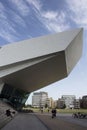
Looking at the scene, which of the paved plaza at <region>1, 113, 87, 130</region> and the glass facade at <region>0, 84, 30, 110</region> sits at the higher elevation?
the glass facade at <region>0, 84, 30, 110</region>

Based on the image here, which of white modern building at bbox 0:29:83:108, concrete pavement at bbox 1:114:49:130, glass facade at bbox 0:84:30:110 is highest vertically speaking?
white modern building at bbox 0:29:83:108

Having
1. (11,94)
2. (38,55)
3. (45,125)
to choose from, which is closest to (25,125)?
(45,125)

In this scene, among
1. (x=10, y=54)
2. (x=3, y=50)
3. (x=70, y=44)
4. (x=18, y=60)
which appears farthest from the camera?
(x=3, y=50)

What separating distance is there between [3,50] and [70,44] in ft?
37.7

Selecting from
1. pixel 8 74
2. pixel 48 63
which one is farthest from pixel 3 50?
pixel 48 63

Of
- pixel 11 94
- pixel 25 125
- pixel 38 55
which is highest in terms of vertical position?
pixel 38 55

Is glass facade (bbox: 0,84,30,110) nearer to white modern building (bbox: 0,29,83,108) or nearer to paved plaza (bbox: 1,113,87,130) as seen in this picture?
white modern building (bbox: 0,29,83,108)

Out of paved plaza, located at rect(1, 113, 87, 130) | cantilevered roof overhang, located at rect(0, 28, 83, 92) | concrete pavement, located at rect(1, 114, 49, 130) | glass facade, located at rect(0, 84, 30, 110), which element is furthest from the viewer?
glass facade, located at rect(0, 84, 30, 110)

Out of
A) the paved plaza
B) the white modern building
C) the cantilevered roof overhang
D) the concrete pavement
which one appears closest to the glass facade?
the white modern building

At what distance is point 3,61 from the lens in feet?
108

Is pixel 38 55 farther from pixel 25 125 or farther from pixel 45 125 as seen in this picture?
pixel 25 125

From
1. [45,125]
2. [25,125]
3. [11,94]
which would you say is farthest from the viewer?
[11,94]

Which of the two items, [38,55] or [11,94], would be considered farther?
[11,94]

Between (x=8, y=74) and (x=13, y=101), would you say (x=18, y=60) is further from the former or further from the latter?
(x=13, y=101)
